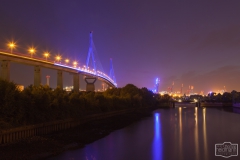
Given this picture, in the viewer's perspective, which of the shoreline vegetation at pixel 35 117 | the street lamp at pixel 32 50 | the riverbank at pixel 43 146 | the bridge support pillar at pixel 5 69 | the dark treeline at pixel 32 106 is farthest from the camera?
the street lamp at pixel 32 50

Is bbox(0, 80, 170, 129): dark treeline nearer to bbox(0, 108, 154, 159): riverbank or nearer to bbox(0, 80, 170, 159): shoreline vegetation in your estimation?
bbox(0, 80, 170, 159): shoreline vegetation

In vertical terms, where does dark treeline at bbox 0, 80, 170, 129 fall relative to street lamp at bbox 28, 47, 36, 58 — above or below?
below

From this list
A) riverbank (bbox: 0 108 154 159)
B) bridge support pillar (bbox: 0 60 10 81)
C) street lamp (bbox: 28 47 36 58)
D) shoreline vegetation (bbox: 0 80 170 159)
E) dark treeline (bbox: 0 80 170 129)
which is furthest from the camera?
street lamp (bbox: 28 47 36 58)

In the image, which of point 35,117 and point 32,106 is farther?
point 35,117

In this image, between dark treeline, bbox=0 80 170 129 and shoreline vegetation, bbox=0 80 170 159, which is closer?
shoreline vegetation, bbox=0 80 170 159

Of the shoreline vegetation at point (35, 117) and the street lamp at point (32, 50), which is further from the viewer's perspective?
the street lamp at point (32, 50)

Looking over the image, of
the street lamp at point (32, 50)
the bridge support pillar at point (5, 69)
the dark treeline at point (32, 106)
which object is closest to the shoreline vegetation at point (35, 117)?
the dark treeline at point (32, 106)

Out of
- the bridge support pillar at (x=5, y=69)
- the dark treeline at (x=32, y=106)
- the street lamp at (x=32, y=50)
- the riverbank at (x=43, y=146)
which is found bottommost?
the riverbank at (x=43, y=146)

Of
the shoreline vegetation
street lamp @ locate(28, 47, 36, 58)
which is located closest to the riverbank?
the shoreline vegetation

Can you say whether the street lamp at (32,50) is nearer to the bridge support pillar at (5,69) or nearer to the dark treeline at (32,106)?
the bridge support pillar at (5,69)

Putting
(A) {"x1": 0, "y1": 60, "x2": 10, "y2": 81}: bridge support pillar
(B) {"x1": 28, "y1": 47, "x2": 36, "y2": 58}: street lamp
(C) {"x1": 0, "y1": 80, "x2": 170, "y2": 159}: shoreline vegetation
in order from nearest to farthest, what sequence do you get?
(C) {"x1": 0, "y1": 80, "x2": 170, "y2": 159}: shoreline vegetation → (A) {"x1": 0, "y1": 60, "x2": 10, "y2": 81}: bridge support pillar → (B) {"x1": 28, "y1": 47, "x2": 36, "y2": 58}: street lamp

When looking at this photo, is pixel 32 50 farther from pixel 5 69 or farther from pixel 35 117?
pixel 35 117

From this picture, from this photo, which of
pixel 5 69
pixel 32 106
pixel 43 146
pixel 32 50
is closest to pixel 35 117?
pixel 32 106

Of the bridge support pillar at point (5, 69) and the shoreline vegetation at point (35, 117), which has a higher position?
the bridge support pillar at point (5, 69)
